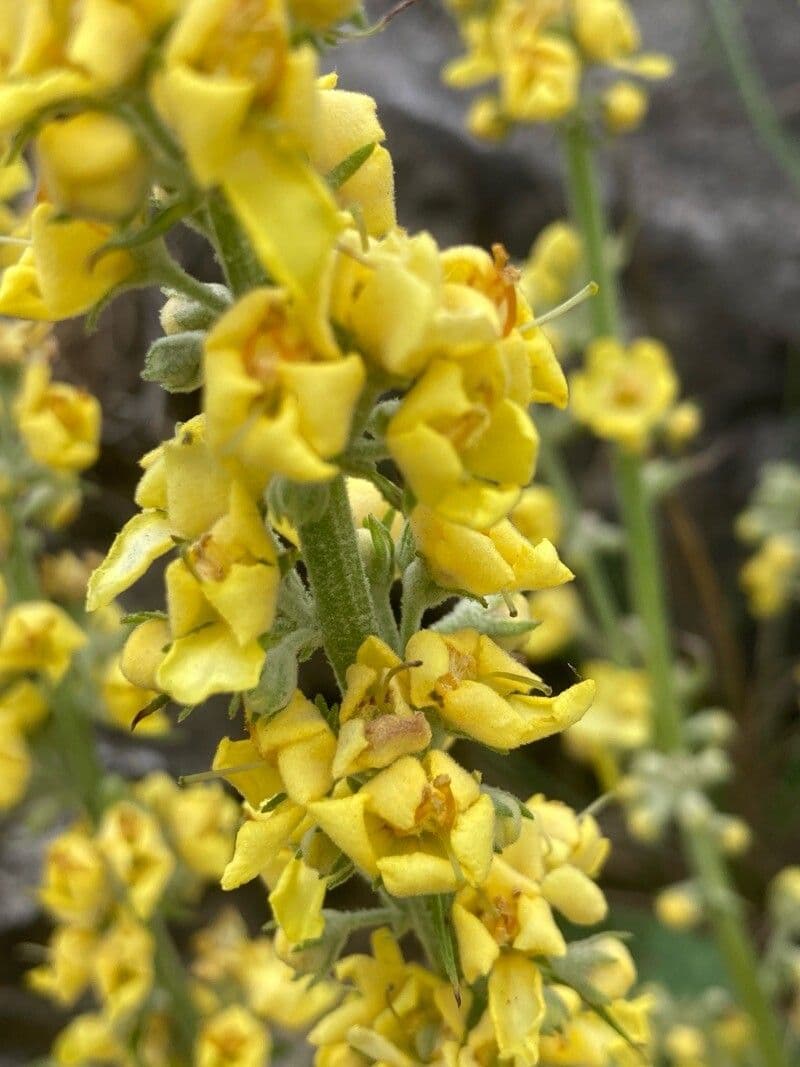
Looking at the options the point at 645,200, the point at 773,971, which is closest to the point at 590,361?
the point at 773,971

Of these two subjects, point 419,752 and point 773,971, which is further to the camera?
point 773,971

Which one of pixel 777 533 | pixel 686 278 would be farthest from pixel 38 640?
pixel 686 278

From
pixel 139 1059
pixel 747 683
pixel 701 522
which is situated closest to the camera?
pixel 139 1059

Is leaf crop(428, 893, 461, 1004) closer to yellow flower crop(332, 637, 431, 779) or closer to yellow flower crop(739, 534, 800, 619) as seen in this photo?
yellow flower crop(332, 637, 431, 779)

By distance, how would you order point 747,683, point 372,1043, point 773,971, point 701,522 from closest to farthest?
point 372,1043 → point 773,971 → point 747,683 → point 701,522

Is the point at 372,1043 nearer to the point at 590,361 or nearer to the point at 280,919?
the point at 280,919

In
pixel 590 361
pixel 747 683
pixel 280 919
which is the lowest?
pixel 747 683

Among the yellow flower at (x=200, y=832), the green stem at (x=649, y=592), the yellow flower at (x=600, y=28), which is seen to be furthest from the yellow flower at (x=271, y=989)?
the yellow flower at (x=600, y=28)
